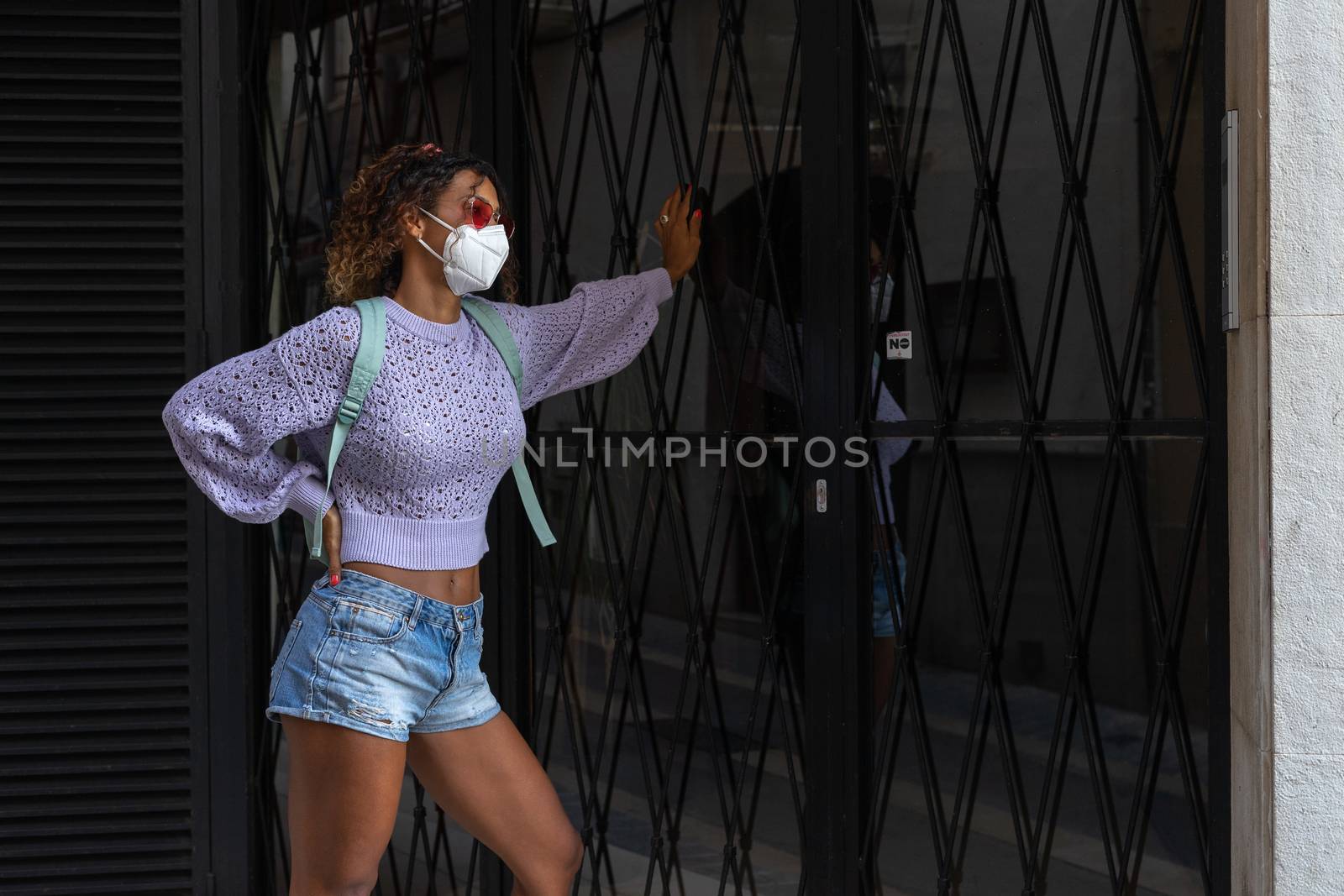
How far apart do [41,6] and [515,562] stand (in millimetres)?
2328

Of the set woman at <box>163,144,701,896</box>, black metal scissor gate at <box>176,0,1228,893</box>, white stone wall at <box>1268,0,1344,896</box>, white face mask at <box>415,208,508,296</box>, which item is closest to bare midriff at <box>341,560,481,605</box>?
woman at <box>163,144,701,896</box>

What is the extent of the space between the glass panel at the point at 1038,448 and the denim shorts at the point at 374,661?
1190 mm

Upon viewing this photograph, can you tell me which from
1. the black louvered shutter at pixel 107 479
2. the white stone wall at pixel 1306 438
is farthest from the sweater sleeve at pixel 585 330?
the black louvered shutter at pixel 107 479

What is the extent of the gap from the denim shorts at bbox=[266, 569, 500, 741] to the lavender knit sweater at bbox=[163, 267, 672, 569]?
0.09 meters

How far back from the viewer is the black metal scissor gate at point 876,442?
3152mm

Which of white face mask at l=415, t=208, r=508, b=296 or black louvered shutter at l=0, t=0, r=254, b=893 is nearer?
white face mask at l=415, t=208, r=508, b=296

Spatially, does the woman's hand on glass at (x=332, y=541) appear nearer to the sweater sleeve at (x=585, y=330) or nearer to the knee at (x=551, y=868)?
the sweater sleeve at (x=585, y=330)

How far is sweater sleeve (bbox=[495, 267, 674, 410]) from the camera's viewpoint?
10.8 ft

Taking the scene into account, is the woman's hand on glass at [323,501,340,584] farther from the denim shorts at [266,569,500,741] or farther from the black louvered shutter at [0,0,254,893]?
the black louvered shutter at [0,0,254,893]

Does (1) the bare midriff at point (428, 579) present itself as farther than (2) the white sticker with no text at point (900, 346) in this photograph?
No

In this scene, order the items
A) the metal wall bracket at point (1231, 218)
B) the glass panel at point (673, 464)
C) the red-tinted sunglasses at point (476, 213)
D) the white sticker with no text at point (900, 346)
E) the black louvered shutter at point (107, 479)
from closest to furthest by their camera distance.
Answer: the metal wall bracket at point (1231, 218)
the red-tinted sunglasses at point (476, 213)
the white sticker with no text at point (900, 346)
the glass panel at point (673, 464)
the black louvered shutter at point (107, 479)

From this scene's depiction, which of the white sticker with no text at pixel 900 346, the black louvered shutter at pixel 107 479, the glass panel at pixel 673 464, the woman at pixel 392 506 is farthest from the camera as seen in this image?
the black louvered shutter at pixel 107 479

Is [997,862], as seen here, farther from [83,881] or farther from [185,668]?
[83,881]

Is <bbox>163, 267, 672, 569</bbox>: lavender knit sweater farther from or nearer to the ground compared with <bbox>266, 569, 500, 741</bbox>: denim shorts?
farther from the ground
